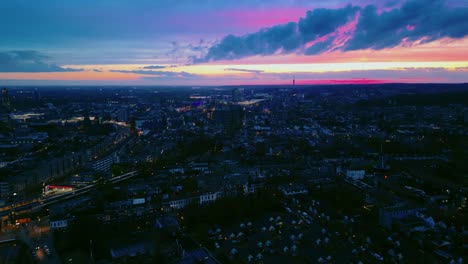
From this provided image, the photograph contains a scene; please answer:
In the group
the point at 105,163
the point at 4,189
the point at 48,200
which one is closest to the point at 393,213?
the point at 48,200

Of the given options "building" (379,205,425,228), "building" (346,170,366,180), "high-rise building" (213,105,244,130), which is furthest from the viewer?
"high-rise building" (213,105,244,130)

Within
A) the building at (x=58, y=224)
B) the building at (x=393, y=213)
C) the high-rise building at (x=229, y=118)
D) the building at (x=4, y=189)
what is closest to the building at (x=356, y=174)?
the building at (x=393, y=213)

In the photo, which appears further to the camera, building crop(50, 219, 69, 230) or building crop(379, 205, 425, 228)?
building crop(50, 219, 69, 230)

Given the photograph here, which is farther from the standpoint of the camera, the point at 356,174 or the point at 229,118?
the point at 229,118

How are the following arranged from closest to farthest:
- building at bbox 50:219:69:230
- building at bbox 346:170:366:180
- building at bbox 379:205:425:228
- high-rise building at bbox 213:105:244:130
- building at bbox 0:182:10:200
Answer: building at bbox 379:205:425:228
building at bbox 50:219:69:230
building at bbox 0:182:10:200
building at bbox 346:170:366:180
high-rise building at bbox 213:105:244:130

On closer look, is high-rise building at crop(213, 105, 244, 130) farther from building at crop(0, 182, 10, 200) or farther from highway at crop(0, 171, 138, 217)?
building at crop(0, 182, 10, 200)

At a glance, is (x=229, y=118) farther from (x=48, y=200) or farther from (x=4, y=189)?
(x=48, y=200)

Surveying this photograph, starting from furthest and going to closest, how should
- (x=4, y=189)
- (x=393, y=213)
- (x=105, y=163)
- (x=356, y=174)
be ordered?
(x=105, y=163) → (x=356, y=174) → (x=4, y=189) → (x=393, y=213)

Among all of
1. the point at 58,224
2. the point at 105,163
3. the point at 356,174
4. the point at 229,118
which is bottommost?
the point at 58,224

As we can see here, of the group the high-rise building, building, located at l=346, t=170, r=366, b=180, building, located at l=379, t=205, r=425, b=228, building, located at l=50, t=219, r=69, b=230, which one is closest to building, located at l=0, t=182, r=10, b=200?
building, located at l=50, t=219, r=69, b=230

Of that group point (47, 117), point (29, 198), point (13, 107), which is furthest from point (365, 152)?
point (13, 107)

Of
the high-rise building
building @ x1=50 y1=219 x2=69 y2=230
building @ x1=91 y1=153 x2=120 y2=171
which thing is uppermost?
Result: the high-rise building
